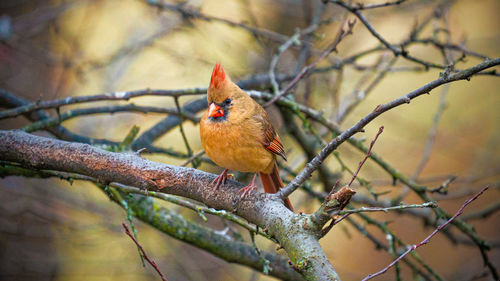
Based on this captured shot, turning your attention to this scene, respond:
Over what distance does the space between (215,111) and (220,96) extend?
13 cm

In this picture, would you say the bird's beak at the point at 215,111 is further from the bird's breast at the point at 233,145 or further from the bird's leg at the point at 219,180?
the bird's leg at the point at 219,180

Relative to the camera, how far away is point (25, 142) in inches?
105

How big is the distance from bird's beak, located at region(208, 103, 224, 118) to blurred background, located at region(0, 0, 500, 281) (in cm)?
153

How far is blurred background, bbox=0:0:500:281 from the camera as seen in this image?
16.8 feet

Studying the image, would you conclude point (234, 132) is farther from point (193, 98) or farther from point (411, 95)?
point (193, 98)

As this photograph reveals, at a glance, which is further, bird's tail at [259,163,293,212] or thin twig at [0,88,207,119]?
bird's tail at [259,163,293,212]

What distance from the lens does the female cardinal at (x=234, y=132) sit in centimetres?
300

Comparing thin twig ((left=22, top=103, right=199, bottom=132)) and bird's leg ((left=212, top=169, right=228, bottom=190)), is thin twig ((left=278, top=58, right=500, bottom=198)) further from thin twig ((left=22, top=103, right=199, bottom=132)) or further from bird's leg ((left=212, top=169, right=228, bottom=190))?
thin twig ((left=22, top=103, right=199, bottom=132))

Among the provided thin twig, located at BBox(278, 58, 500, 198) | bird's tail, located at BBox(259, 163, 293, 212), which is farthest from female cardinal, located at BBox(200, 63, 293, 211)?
thin twig, located at BBox(278, 58, 500, 198)

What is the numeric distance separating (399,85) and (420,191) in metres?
4.83

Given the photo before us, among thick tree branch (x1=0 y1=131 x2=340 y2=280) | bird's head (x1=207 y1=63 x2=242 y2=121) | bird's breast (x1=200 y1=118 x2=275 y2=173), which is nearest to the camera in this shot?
thick tree branch (x1=0 y1=131 x2=340 y2=280)

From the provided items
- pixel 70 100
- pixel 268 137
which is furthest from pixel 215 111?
pixel 70 100

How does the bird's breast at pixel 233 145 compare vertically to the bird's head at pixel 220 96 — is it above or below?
below

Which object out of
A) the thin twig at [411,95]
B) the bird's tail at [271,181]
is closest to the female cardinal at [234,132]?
the bird's tail at [271,181]
